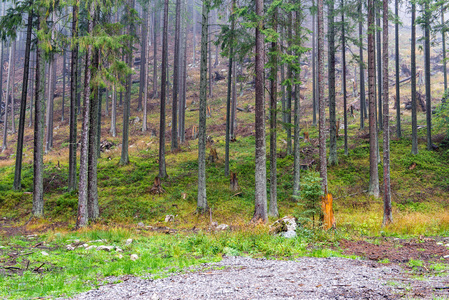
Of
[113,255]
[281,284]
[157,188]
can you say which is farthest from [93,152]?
[281,284]

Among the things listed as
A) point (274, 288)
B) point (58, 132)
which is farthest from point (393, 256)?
point (58, 132)

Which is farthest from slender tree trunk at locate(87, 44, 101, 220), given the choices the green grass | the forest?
the green grass

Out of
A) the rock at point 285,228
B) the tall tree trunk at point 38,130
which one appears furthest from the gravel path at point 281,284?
the tall tree trunk at point 38,130

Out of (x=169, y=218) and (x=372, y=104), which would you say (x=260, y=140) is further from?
(x=372, y=104)

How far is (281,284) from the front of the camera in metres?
4.69

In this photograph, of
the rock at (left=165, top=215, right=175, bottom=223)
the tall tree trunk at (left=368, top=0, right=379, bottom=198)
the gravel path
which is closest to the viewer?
the gravel path

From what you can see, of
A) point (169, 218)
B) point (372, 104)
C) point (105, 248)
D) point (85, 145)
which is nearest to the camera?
point (105, 248)

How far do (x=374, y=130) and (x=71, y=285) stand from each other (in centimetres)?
1449

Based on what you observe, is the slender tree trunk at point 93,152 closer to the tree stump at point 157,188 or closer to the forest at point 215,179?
the forest at point 215,179

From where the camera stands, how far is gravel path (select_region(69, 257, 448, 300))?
4.11m

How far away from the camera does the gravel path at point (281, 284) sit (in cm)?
411

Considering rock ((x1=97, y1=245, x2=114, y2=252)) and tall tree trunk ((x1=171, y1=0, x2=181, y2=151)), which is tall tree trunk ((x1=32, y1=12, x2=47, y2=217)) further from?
tall tree trunk ((x1=171, y1=0, x2=181, y2=151))

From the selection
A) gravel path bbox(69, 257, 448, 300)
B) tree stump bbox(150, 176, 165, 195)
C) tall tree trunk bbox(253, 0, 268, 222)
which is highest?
tall tree trunk bbox(253, 0, 268, 222)

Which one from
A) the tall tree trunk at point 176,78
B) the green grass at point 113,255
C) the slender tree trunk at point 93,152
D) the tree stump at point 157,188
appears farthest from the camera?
the tall tree trunk at point 176,78
